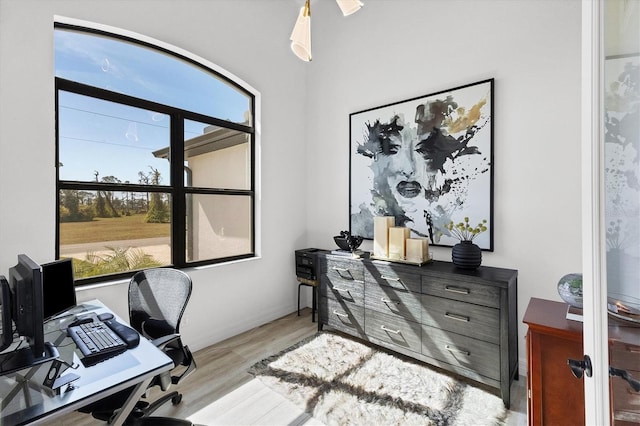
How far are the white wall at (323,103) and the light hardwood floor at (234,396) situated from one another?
1.03 ft

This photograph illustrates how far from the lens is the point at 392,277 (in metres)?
2.58

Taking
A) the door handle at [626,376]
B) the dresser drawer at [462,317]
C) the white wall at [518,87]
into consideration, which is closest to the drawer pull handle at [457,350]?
the dresser drawer at [462,317]

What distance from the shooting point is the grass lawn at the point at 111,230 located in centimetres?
226

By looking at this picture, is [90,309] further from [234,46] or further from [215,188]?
[234,46]

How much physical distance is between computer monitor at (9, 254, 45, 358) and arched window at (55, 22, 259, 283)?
106 cm

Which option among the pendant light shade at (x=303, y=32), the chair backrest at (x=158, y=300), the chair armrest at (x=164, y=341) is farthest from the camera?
the chair backrest at (x=158, y=300)

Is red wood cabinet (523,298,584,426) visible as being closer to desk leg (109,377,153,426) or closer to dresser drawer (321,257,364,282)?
dresser drawer (321,257,364,282)

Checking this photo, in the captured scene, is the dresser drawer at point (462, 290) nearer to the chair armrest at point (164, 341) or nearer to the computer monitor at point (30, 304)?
the chair armrest at point (164, 341)

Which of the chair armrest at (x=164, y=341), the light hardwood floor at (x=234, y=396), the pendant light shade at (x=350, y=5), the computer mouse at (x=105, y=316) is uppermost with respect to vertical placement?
the pendant light shade at (x=350, y=5)

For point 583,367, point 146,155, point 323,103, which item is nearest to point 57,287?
point 146,155

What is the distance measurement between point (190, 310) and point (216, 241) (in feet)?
2.40

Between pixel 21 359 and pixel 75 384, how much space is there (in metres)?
0.40

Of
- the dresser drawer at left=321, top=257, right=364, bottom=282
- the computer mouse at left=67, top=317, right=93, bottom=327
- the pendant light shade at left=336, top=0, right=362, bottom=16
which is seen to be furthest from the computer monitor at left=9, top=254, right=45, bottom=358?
the dresser drawer at left=321, top=257, right=364, bottom=282

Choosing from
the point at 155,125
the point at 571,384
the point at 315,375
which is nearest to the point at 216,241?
the point at 155,125
